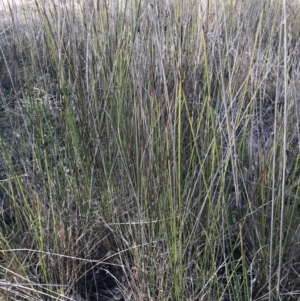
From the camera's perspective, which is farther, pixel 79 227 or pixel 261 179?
pixel 79 227

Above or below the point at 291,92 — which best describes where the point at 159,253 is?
below

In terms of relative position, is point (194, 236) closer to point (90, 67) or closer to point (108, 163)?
point (108, 163)

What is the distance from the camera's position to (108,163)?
4.54ft

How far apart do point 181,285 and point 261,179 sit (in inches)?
12.8

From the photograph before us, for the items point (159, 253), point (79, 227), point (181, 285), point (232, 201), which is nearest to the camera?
point (181, 285)

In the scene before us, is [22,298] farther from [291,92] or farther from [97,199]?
[291,92]

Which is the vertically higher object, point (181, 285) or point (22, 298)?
point (181, 285)

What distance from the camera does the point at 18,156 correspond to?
1.43m

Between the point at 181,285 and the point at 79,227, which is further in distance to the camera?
the point at 79,227

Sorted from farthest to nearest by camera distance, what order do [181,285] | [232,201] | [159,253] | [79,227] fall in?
[232,201] < [79,227] < [159,253] < [181,285]

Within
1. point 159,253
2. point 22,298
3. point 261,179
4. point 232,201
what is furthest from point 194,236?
point 22,298

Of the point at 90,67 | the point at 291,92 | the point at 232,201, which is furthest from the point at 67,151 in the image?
the point at 291,92

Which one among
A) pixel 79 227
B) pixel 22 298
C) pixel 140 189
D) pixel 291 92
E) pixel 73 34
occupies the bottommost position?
pixel 22 298

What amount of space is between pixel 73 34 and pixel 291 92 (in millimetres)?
611
